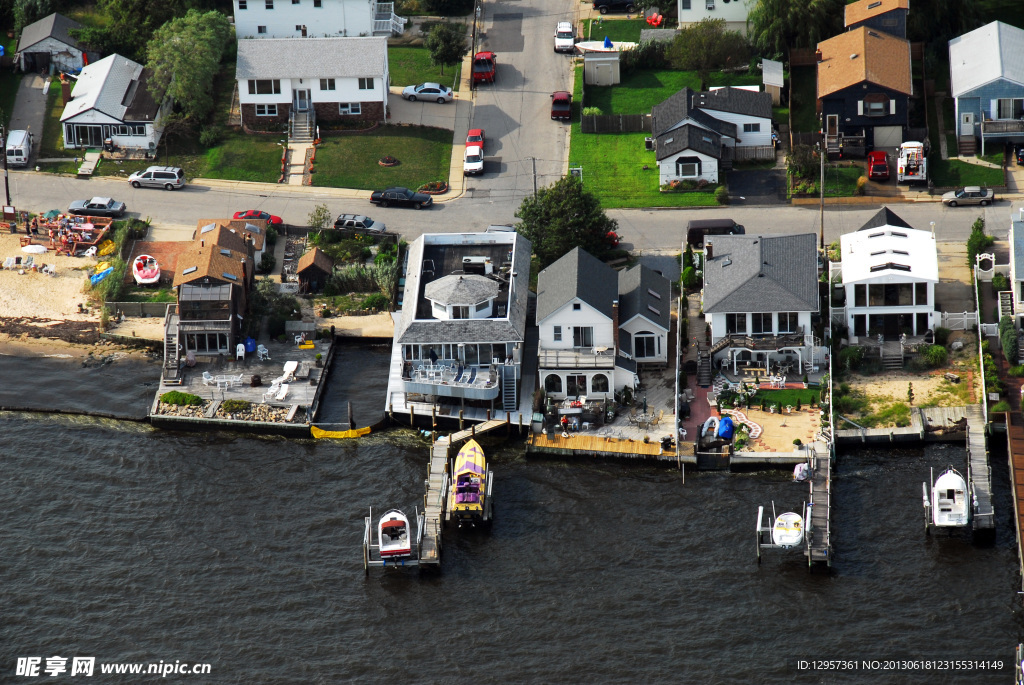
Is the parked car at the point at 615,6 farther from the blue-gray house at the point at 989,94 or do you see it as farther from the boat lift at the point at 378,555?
the boat lift at the point at 378,555

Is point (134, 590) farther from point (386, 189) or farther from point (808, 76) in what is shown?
point (808, 76)

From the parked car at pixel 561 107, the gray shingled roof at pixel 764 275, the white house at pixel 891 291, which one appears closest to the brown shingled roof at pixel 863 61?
the parked car at pixel 561 107

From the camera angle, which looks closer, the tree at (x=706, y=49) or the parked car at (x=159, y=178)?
the parked car at (x=159, y=178)

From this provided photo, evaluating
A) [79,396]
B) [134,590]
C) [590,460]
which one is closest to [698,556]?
[590,460]

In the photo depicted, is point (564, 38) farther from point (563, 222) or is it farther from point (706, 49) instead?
point (563, 222)

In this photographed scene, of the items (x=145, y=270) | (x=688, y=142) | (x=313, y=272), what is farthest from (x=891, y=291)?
(x=145, y=270)

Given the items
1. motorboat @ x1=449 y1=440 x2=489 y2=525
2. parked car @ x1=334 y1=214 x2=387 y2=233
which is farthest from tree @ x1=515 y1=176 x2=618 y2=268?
motorboat @ x1=449 y1=440 x2=489 y2=525
